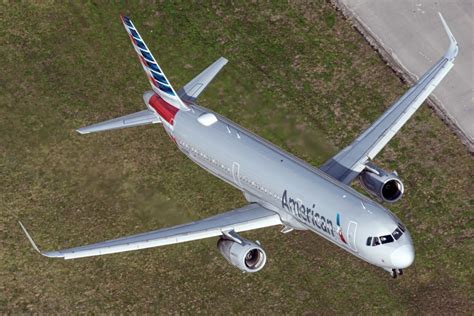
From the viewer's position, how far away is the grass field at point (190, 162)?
197 feet

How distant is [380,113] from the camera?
6794 cm

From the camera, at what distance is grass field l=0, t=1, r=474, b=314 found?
59969 millimetres

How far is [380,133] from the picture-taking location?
6016 centimetres

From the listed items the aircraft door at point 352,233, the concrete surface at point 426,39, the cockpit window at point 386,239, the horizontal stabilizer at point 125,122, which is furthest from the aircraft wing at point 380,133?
the horizontal stabilizer at point 125,122

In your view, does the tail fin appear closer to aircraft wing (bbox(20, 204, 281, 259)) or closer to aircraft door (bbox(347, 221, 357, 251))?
aircraft wing (bbox(20, 204, 281, 259))

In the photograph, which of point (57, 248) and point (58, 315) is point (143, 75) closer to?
point (57, 248)

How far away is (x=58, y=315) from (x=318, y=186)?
17748 millimetres

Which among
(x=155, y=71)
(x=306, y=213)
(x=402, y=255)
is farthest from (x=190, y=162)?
(x=402, y=255)

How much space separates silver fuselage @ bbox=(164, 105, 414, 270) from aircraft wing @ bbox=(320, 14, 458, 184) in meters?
3.10

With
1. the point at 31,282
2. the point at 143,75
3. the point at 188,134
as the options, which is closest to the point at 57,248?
the point at 31,282

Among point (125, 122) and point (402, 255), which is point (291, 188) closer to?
point (402, 255)

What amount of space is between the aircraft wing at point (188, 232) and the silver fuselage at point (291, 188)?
1.04 meters

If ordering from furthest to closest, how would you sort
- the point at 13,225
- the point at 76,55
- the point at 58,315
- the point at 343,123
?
the point at 76,55, the point at 343,123, the point at 13,225, the point at 58,315

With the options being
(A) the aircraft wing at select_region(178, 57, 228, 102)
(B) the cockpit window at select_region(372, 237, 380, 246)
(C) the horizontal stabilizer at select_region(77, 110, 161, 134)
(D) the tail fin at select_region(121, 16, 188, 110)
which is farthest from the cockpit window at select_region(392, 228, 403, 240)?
(C) the horizontal stabilizer at select_region(77, 110, 161, 134)
